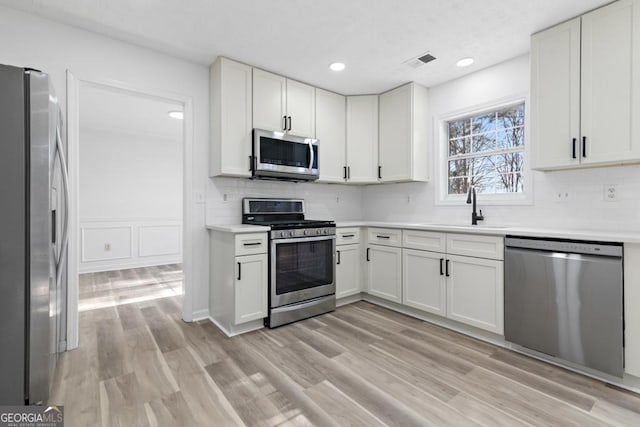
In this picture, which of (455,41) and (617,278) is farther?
(455,41)

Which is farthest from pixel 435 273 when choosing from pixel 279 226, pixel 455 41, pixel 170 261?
pixel 170 261

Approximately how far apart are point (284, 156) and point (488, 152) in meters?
2.12

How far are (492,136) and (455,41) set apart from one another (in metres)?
1.09

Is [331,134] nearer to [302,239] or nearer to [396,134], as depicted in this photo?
[396,134]

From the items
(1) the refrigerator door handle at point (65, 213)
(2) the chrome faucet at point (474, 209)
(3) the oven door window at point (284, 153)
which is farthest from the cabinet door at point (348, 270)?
(1) the refrigerator door handle at point (65, 213)

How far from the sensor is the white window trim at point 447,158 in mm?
2793

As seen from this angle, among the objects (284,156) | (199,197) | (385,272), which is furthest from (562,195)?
(199,197)

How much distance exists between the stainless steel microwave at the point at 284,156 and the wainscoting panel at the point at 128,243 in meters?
3.75

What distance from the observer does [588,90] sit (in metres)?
2.21

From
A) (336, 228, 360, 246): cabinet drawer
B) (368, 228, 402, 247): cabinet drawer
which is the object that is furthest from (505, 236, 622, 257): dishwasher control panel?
(336, 228, 360, 246): cabinet drawer

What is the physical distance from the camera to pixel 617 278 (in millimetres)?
1884

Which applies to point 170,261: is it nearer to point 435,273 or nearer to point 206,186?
point 206,186

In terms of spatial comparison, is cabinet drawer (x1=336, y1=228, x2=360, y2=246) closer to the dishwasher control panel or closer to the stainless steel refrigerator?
the dishwasher control panel

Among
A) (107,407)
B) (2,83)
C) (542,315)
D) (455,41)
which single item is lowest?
(107,407)
